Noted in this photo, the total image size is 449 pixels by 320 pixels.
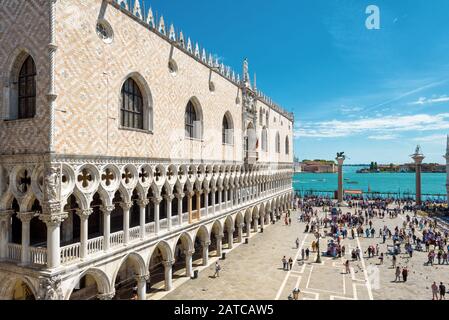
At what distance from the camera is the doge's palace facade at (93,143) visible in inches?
380

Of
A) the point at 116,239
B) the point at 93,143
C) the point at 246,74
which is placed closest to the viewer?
the point at 93,143

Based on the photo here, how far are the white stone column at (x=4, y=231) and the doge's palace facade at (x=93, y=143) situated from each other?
3 cm

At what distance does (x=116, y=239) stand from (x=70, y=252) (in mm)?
2482

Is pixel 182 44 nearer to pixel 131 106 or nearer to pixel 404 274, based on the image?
pixel 131 106

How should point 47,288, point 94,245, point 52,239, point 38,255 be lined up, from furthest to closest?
point 94,245 < point 38,255 < point 52,239 < point 47,288

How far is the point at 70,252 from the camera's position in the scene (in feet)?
33.1

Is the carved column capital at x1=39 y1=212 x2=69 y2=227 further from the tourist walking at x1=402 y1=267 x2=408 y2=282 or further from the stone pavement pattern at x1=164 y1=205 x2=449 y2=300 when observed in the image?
the tourist walking at x1=402 y1=267 x2=408 y2=282

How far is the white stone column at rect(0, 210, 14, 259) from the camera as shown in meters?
10.3

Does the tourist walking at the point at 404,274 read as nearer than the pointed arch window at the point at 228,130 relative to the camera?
Yes

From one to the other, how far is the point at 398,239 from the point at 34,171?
2539cm

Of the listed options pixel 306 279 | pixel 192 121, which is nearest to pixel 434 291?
pixel 306 279

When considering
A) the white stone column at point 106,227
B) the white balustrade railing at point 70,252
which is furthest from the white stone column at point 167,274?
the white balustrade railing at point 70,252

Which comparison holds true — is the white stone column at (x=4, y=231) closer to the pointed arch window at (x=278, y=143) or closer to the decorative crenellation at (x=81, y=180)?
the decorative crenellation at (x=81, y=180)

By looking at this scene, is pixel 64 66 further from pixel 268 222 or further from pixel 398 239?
pixel 268 222
